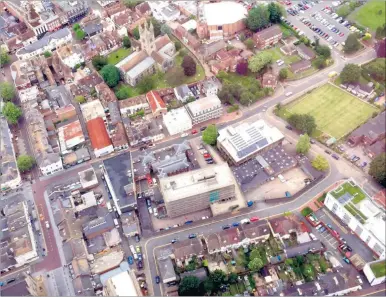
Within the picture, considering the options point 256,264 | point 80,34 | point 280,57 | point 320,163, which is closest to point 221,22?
point 280,57

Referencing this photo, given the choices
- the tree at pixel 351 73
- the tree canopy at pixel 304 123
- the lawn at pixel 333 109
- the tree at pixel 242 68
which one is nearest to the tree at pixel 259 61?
the tree at pixel 242 68

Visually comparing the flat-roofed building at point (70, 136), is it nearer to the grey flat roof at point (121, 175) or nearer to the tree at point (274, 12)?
the grey flat roof at point (121, 175)

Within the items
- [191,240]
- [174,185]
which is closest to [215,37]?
[174,185]

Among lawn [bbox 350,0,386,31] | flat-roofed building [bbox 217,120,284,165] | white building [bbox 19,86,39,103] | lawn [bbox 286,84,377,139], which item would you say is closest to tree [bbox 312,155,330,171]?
flat-roofed building [bbox 217,120,284,165]

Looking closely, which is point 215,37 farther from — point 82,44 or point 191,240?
point 191,240

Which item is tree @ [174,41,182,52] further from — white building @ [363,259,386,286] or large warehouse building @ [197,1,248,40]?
white building @ [363,259,386,286]
